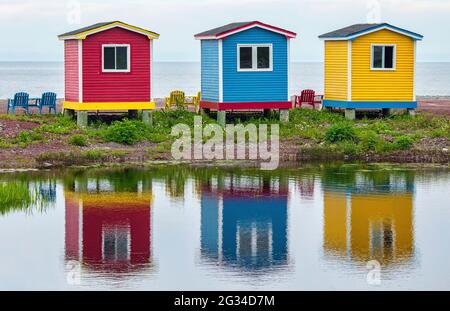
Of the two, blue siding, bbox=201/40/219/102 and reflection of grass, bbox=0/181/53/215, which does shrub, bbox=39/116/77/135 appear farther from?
reflection of grass, bbox=0/181/53/215

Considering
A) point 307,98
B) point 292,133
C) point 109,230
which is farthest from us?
point 307,98

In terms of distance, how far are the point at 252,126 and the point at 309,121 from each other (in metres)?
2.68

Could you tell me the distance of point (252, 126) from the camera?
41.5m

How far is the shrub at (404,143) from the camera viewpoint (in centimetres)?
3872

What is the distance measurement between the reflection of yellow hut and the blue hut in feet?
39.9

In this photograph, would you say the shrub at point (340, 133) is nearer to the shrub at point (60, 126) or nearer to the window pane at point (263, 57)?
the window pane at point (263, 57)

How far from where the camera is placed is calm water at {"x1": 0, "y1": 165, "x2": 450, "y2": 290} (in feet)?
70.7

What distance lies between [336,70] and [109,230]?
69.3 feet

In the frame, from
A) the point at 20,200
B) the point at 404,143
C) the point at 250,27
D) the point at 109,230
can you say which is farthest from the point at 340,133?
the point at 109,230

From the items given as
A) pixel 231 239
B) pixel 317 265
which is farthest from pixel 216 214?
pixel 317 265

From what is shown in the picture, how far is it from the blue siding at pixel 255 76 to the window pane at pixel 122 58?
350 centimetres

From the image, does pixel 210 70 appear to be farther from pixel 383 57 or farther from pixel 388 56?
pixel 388 56

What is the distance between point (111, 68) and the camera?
41.3 metres

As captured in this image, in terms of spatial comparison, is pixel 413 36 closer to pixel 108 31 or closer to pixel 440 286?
pixel 108 31
